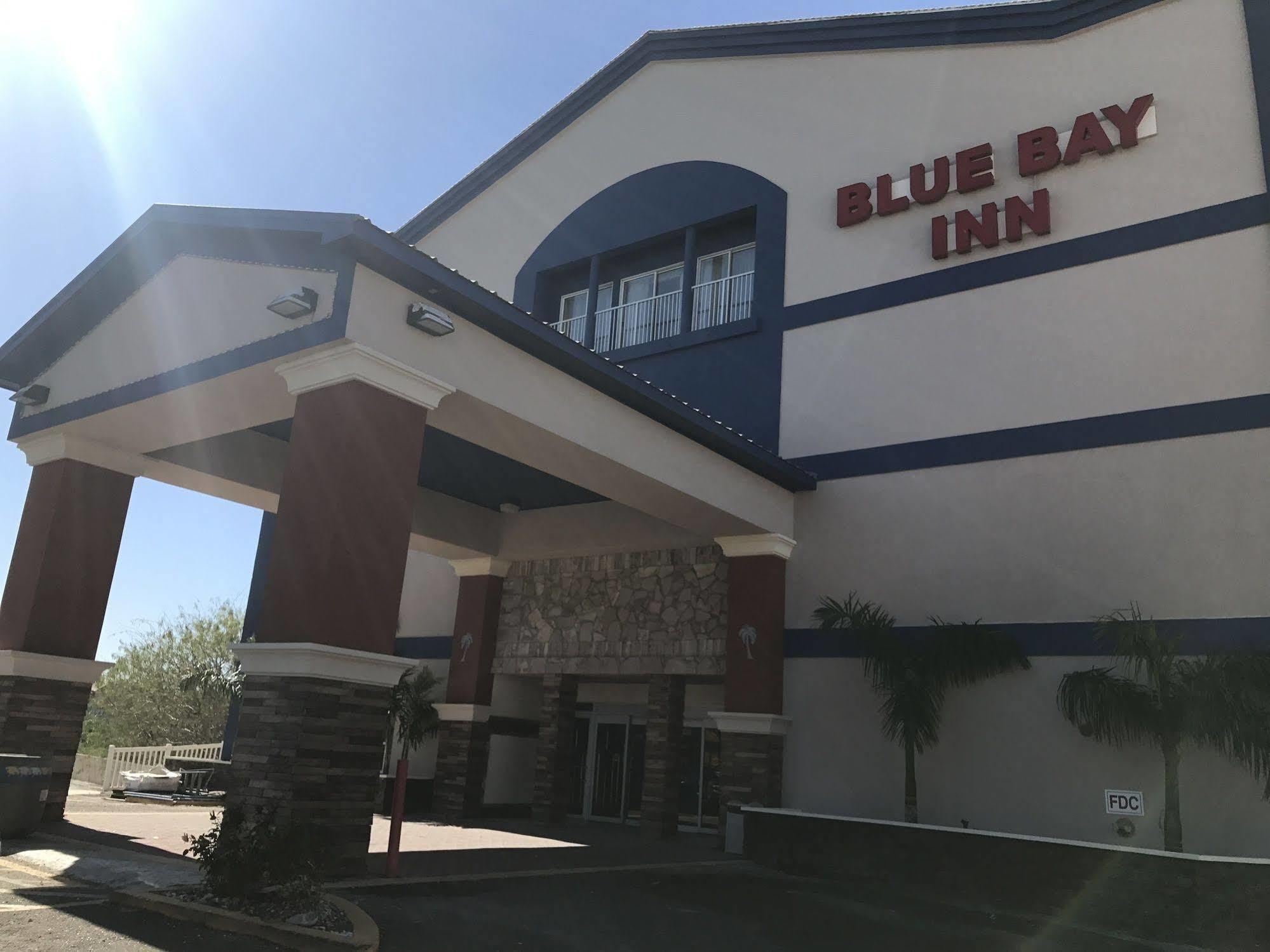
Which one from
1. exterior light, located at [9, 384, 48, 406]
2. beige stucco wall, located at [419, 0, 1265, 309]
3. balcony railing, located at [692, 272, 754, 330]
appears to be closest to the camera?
exterior light, located at [9, 384, 48, 406]

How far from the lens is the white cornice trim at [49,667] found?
13.1 meters

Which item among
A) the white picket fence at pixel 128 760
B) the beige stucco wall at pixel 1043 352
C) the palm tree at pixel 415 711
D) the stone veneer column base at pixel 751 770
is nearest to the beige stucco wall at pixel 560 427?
A: the beige stucco wall at pixel 1043 352

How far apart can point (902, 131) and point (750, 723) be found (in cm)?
1127

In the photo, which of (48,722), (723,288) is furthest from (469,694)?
(723,288)

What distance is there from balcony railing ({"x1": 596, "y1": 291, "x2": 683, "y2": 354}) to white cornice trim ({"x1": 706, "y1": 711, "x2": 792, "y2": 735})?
8220 millimetres

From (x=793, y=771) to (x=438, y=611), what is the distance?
9.44 metres

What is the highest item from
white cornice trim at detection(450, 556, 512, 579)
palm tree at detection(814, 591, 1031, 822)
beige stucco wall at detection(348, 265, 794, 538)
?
beige stucco wall at detection(348, 265, 794, 538)

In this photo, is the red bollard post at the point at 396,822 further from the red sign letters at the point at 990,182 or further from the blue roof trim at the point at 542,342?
the red sign letters at the point at 990,182

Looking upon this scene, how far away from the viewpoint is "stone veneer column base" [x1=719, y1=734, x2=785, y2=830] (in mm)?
15797

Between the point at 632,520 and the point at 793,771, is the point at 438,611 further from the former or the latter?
the point at 793,771

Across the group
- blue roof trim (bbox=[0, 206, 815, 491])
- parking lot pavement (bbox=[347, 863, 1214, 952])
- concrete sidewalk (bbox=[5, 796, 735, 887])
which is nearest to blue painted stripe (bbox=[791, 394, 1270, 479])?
blue roof trim (bbox=[0, 206, 815, 491])

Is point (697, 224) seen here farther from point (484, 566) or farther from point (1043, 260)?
point (484, 566)

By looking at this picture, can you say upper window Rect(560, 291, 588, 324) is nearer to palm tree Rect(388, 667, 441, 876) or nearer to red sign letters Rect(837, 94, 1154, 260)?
red sign letters Rect(837, 94, 1154, 260)

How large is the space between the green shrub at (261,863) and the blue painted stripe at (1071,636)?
9888 millimetres
